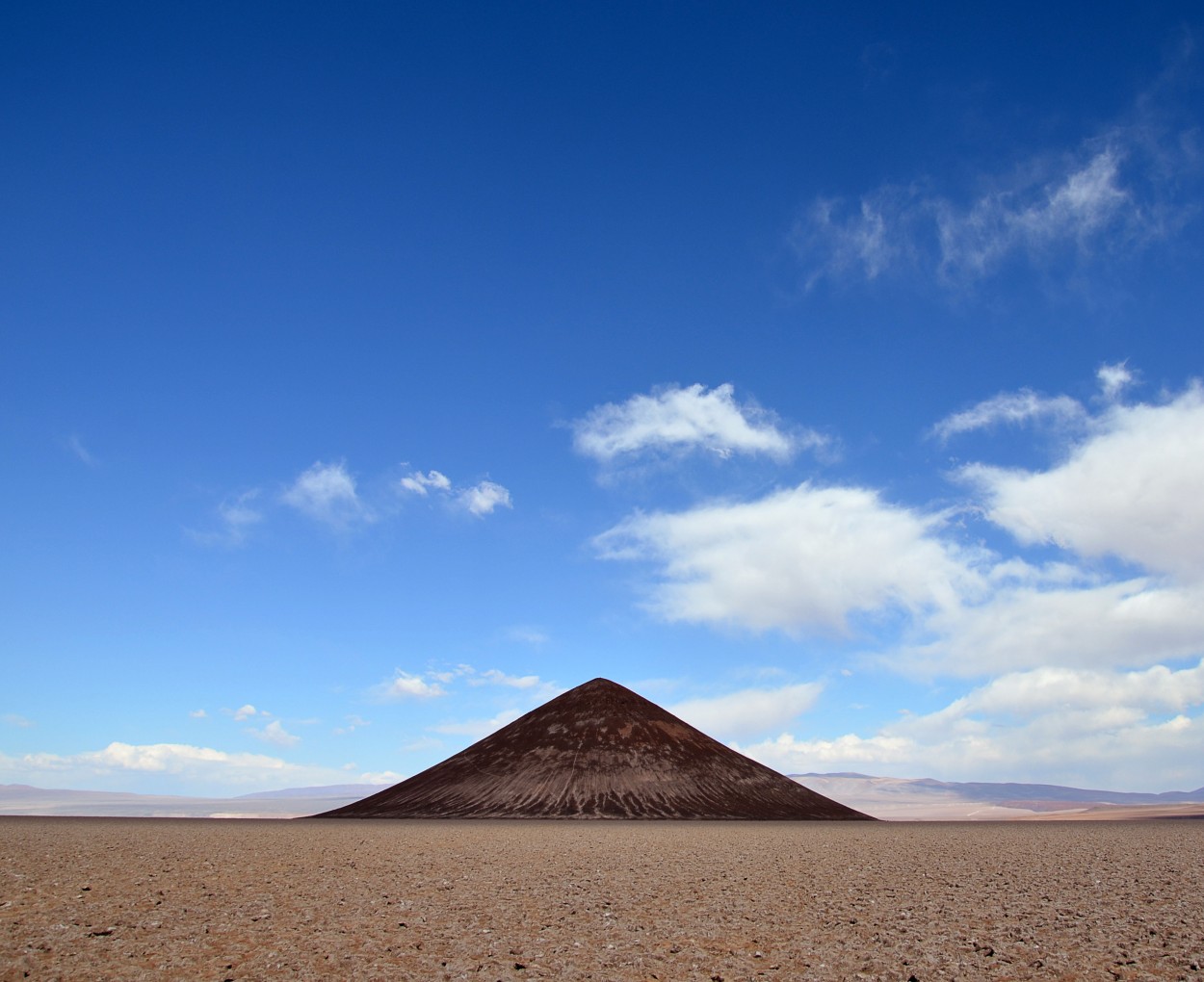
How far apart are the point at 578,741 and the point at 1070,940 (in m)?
125

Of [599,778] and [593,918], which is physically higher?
[599,778]

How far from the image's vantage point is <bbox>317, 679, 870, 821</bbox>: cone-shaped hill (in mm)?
115312

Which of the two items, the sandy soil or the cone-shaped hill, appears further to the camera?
the cone-shaped hill

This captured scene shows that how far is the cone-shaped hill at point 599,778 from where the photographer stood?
115312 mm

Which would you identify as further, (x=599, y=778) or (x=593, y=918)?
(x=599, y=778)

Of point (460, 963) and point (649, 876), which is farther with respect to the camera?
point (649, 876)

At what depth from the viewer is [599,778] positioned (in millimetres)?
122812

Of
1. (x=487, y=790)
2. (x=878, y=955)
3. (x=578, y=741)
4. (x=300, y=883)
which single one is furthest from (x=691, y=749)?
(x=878, y=955)

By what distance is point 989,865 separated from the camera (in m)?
31.9

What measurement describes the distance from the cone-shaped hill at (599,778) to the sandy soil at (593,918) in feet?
279

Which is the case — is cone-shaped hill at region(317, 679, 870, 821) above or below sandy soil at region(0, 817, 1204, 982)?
above

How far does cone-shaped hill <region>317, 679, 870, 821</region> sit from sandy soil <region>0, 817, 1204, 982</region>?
279 feet

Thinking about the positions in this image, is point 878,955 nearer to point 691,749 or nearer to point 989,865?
point 989,865

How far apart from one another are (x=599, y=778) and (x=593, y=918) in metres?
109
